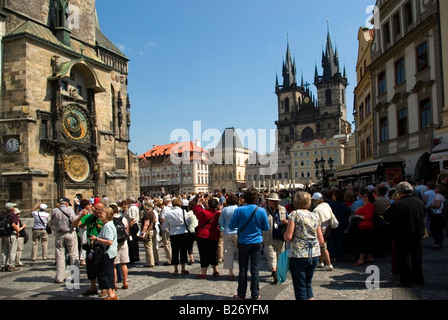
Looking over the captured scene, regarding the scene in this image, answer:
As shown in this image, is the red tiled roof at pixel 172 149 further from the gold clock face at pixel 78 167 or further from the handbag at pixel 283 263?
the handbag at pixel 283 263

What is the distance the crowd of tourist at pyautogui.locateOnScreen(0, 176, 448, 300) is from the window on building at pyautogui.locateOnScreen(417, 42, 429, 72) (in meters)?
9.27

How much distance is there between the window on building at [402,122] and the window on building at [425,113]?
148 cm

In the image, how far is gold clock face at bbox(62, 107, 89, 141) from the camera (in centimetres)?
2378

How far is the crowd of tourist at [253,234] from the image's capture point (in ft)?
20.5

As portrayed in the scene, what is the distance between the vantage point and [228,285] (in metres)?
7.53

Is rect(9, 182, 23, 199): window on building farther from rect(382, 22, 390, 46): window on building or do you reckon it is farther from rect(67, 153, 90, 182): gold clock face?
rect(382, 22, 390, 46): window on building

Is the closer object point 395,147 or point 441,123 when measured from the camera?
point 441,123

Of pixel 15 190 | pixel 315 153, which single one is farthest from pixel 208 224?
pixel 315 153

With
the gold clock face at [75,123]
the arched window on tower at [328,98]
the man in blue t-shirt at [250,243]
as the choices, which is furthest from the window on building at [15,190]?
the arched window on tower at [328,98]

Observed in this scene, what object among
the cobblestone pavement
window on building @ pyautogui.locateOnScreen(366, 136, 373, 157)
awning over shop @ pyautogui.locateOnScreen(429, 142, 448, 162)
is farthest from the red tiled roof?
the cobblestone pavement
